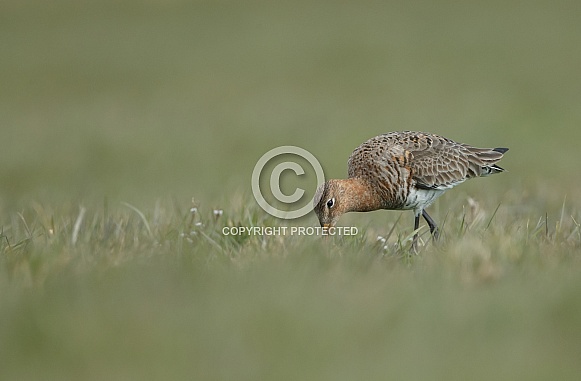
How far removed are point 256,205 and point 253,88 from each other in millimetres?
13628

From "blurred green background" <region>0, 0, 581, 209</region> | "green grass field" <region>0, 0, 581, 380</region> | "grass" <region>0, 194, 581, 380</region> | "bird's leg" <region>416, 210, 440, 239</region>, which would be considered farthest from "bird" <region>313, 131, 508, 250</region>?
"grass" <region>0, 194, 581, 380</region>

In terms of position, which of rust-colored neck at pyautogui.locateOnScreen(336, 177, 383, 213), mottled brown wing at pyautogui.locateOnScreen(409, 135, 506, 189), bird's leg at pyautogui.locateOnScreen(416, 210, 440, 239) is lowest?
bird's leg at pyautogui.locateOnScreen(416, 210, 440, 239)

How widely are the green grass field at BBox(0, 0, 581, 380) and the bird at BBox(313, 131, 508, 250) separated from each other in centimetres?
26

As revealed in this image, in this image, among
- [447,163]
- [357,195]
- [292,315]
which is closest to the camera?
[292,315]

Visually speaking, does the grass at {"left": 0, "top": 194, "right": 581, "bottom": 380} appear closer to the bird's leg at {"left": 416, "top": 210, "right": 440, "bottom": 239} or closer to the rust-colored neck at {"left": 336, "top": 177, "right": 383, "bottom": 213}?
the bird's leg at {"left": 416, "top": 210, "right": 440, "bottom": 239}

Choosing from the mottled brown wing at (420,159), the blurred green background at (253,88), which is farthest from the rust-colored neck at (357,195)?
the blurred green background at (253,88)

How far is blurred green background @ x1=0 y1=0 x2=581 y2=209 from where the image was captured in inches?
555

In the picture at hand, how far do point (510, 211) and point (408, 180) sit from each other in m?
1.53

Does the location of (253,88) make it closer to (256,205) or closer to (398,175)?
(398,175)

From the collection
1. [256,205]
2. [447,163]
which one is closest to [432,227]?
[447,163]

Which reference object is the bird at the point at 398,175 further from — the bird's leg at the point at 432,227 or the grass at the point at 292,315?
the grass at the point at 292,315

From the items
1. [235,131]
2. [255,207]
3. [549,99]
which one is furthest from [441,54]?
[255,207]

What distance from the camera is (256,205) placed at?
7.17m

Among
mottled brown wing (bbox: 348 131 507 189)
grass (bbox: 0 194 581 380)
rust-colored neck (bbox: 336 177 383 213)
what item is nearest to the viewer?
grass (bbox: 0 194 581 380)
